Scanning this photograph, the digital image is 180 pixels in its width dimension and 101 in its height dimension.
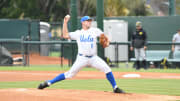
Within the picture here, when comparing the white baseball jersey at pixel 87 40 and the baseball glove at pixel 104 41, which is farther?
the baseball glove at pixel 104 41

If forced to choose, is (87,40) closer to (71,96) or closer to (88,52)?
(88,52)

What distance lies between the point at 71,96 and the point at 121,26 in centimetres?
1814

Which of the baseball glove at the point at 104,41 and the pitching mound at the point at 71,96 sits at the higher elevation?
the baseball glove at the point at 104,41

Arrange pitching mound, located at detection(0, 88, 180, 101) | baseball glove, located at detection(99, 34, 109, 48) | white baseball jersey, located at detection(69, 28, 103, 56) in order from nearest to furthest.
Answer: pitching mound, located at detection(0, 88, 180, 101)
white baseball jersey, located at detection(69, 28, 103, 56)
baseball glove, located at detection(99, 34, 109, 48)

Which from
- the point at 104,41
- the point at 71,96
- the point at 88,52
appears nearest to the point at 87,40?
the point at 88,52

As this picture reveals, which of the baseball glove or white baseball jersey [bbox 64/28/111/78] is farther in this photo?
the baseball glove

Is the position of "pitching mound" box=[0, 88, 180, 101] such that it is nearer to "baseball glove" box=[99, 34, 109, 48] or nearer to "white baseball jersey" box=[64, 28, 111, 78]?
"white baseball jersey" box=[64, 28, 111, 78]

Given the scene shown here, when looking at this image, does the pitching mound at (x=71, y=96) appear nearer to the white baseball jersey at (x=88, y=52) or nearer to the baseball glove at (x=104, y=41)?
the white baseball jersey at (x=88, y=52)

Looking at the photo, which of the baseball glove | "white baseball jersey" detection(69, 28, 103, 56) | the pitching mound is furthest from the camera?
the baseball glove

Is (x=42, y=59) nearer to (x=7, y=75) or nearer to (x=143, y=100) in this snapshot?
(x=7, y=75)

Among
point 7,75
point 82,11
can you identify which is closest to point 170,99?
point 7,75

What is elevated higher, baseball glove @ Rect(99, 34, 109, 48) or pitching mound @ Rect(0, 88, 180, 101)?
baseball glove @ Rect(99, 34, 109, 48)

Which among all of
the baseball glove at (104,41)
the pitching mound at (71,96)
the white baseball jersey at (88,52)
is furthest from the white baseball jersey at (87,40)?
the pitching mound at (71,96)

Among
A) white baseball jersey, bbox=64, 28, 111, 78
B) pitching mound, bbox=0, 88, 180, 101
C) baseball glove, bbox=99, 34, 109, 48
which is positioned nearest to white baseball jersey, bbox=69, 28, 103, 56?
white baseball jersey, bbox=64, 28, 111, 78
